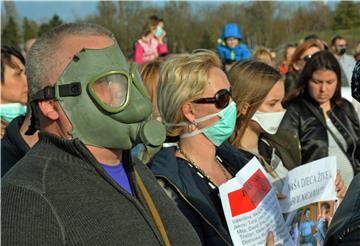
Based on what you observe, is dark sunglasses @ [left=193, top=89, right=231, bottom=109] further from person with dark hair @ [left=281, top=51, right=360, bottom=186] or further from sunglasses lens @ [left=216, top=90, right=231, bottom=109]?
person with dark hair @ [left=281, top=51, right=360, bottom=186]

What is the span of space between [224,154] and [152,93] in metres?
1.19

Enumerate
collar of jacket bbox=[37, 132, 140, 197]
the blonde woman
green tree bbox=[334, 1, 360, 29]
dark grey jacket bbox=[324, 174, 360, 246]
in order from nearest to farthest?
dark grey jacket bbox=[324, 174, 360, 246]
collar of jacket bbox=[37, 132, 140, 197]
the blonde woman
green tree bbox=[334, 1, 360, 29]

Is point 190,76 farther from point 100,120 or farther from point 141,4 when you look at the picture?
point 141,4

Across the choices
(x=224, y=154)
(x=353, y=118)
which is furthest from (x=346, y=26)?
(x=224, y=154)

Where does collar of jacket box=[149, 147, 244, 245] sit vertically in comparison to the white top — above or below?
above

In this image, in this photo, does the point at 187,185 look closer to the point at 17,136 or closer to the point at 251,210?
the point at 251,210

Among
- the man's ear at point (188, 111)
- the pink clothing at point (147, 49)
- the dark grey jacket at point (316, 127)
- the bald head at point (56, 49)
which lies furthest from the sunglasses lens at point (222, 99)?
the pink clothing at point (147, 49)

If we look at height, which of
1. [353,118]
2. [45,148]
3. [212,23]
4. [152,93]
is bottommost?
[212,23]

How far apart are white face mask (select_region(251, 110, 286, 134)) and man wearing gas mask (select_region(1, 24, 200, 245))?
1.95m

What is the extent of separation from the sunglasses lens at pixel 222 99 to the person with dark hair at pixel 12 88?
1.58 meters

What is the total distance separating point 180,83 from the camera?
3113 millimetres

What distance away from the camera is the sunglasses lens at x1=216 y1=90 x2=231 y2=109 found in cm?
313

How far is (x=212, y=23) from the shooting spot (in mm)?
24922

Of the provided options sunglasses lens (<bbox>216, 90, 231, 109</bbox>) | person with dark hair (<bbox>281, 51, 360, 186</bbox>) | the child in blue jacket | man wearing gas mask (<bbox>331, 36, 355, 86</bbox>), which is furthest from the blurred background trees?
sunglasses lens (<bbox>216, 90, 231, 109</bbox>)
